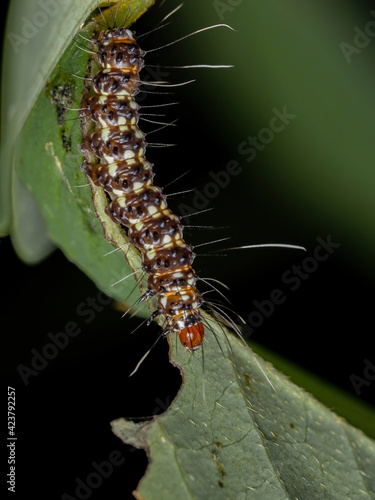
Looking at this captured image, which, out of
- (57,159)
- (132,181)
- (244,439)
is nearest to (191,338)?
(244,439)

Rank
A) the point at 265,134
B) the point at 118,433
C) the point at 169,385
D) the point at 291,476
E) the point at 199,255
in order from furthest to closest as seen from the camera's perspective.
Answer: the point at 265,134
the point at 199,255
the point at 169,385
the point at 291,476
the point at 118,433

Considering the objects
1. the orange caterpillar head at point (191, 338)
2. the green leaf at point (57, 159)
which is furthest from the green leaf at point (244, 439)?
the green leaf at point (57, 159)

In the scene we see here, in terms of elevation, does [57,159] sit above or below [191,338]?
above

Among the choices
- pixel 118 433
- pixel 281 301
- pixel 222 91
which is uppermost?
pixel 222 91

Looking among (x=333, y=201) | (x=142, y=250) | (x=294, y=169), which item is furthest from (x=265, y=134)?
(x=142, y=250)

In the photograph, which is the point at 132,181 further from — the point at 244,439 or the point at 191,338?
A: the point at 244,439

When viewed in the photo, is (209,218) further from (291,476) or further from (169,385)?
(291,476)
